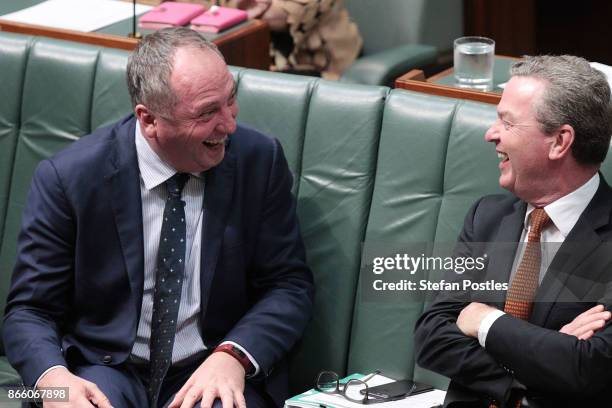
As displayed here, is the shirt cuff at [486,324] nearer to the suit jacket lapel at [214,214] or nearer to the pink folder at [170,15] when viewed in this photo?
the suit jacket lapel at [214,214]

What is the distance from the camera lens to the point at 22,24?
3.42 metres

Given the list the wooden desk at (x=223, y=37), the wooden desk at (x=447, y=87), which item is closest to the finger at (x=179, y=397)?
the wooden desk at (x=447, y=87)

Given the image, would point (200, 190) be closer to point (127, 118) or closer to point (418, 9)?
point (127, 118)

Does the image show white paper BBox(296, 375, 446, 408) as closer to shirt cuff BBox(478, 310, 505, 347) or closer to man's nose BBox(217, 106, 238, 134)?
shirt cuff BBox(478, 310, 505, 347)

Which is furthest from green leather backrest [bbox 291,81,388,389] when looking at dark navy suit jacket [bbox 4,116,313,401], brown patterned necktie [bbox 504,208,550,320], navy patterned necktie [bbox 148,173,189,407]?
brown patterned necktie [bbox 504,208,550,320]

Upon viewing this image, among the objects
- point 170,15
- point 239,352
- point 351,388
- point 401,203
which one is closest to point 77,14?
point 170,15

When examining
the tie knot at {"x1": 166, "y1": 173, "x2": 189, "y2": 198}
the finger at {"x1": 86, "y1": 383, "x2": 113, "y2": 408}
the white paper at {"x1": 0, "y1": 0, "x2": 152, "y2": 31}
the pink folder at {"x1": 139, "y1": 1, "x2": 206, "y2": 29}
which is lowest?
the finger at {"x1": 86, "y1": 383, "x2": 113, "y2": 408}

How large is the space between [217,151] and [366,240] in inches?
17.9

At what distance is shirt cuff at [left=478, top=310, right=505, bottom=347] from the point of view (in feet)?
7.34

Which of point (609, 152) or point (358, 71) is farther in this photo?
point (358, 71)

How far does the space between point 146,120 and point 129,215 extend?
0.22m

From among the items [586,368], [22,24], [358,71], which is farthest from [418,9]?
[586,368]

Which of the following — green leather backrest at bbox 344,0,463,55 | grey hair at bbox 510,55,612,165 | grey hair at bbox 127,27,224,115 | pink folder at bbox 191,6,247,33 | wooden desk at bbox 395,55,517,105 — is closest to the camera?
grey hair at bbox 510,55,612,165

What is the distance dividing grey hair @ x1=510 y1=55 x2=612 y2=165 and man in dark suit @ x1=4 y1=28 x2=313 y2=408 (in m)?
0.68
